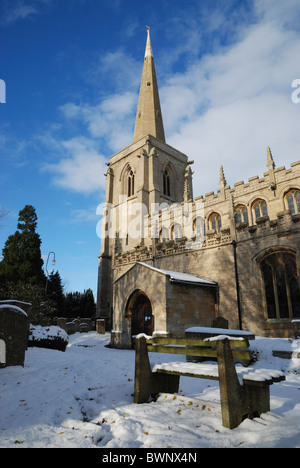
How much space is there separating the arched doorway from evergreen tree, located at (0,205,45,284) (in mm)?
14411

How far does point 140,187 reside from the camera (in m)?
33.1

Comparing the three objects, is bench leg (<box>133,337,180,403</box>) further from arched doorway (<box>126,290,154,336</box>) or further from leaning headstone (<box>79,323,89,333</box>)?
leaning headstone (<box>79,323,89,333</box>)

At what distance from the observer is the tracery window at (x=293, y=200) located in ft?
73.2

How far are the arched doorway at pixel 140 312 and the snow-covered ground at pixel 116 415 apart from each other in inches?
310

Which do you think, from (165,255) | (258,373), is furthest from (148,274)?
(258,373)

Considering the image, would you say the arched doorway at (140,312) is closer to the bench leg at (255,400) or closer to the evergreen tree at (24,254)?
the bench leg at (255,400)

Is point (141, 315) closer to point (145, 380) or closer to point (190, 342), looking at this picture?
point (145, 380)

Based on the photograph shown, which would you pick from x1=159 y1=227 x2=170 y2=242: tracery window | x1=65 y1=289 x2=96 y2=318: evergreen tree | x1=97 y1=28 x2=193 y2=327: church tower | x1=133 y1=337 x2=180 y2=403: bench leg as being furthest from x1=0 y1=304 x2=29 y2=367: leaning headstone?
x1=65 y1=289 x2=96 y2=318: evergreen tree

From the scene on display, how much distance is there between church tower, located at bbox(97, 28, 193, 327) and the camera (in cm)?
3191

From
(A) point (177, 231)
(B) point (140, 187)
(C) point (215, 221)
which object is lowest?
(A) point (177, 231)

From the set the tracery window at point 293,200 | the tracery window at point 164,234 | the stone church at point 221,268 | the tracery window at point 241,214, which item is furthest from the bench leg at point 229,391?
the tracery window at point 164,234

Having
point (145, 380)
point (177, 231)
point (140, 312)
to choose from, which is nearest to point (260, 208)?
point (177, 231)

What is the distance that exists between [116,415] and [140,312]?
11.1 metres

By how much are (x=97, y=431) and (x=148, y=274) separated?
1077cm
